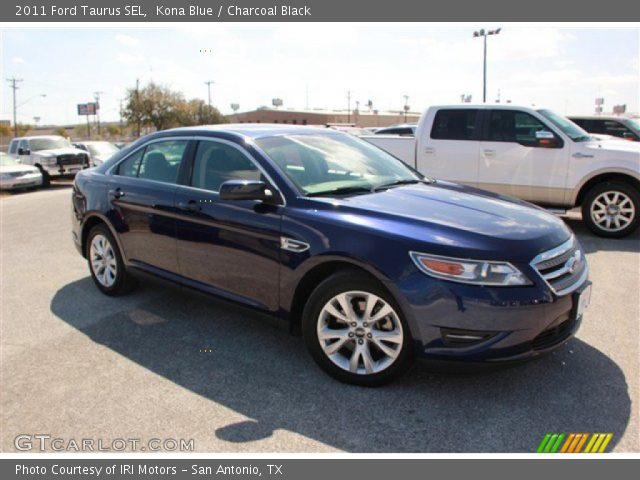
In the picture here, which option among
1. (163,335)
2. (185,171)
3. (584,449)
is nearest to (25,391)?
(163,335)

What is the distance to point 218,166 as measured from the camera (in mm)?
4328

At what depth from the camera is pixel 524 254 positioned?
3137 millimetres

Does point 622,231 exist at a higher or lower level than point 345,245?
lower

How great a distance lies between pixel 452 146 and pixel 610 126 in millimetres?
6786

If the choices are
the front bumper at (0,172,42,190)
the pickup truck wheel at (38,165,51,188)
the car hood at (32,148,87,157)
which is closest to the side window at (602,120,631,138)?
the car hood at (32,148,87,157)

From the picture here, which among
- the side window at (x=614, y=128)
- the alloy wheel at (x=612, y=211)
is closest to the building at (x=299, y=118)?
the side window at (x=614, y=128)

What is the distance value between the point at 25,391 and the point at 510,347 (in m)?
3.15

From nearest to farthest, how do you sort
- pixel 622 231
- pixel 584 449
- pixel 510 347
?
pixel 584 449 < pixel 510 347 < pixel 622 231

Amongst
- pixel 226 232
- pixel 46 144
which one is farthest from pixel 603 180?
pixel 46 144

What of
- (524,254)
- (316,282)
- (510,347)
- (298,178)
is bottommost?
(510,347)

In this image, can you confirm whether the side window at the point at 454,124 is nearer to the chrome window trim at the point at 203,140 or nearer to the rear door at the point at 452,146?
the rear door at the point at 452,146

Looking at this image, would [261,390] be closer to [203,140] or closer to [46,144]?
[203,140]

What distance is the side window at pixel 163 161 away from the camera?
4.62 metres

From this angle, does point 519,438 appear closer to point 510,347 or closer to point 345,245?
point 510,347
